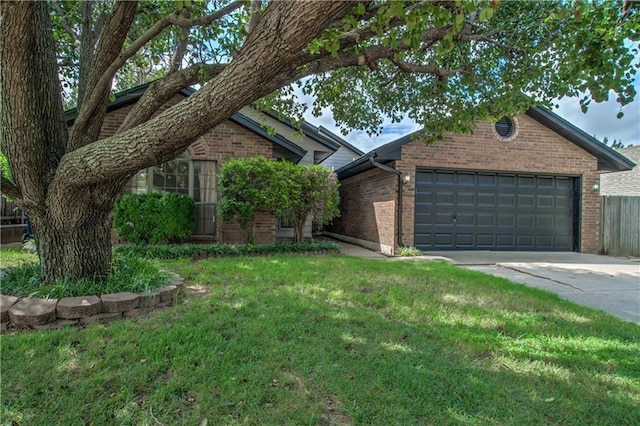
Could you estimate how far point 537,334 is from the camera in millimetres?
3650

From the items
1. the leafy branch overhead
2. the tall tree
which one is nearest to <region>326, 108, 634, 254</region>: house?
the leafy branch overhead

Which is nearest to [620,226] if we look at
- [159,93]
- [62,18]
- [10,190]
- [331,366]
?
[331,366]

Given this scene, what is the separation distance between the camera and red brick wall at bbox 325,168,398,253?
10.2 meters

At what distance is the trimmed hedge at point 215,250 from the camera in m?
7.65

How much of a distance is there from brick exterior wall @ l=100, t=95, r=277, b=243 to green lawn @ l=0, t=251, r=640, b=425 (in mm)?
5046

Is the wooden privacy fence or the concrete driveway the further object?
the wooden privacy fence

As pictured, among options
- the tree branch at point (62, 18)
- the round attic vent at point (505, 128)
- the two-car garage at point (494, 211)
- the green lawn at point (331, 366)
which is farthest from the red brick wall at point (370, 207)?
the tree branch at point (62, 18)

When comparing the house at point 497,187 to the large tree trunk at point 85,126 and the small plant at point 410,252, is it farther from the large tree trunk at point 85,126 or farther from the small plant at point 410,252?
the large tree trunk at point 85,126

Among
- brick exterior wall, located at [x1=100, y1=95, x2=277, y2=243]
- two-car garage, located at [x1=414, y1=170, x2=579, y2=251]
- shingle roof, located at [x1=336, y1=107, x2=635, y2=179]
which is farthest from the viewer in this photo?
two-car garage, located at [x1=414, y1=170, x2=579, y2=251]

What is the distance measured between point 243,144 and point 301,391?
26.9ft

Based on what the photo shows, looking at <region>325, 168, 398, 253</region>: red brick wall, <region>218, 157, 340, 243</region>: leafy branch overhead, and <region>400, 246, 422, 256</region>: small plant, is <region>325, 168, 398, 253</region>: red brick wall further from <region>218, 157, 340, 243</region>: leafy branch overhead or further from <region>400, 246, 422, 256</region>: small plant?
<region>218, 157, 340, 243</region>: leafy branch overhead

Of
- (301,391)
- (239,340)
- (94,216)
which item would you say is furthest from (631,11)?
(94,216)

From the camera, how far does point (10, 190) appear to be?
4.09m

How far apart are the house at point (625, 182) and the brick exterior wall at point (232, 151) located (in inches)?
653
